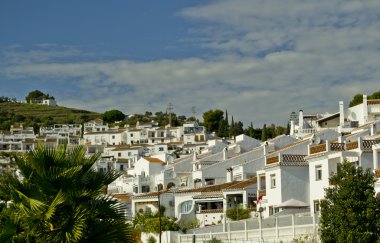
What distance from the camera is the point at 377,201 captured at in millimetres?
33000

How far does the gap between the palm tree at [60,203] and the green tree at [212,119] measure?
16615 centimetres

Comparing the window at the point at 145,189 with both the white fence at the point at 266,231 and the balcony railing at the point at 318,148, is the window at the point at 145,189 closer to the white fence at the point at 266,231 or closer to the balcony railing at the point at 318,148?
the white fence at the point at 266,231

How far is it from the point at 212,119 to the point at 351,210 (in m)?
160

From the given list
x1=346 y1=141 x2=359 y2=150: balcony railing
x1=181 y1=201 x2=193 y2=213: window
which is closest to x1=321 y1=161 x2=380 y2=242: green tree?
x1=346 y1=141 x2=359 y2=150: balcony railing

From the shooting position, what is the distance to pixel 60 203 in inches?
825

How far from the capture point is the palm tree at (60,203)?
20.8 meters

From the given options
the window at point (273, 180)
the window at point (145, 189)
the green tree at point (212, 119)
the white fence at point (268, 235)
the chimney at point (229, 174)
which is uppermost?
the green tree at point (212, 119)

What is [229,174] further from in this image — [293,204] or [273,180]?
[293,204]

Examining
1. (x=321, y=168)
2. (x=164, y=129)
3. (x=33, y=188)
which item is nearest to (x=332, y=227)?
(x=321, y=168)

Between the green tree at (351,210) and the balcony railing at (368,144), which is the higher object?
the balcony railing at (368,144)

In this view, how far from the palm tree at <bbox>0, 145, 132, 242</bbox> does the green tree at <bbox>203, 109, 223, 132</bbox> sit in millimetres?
166151

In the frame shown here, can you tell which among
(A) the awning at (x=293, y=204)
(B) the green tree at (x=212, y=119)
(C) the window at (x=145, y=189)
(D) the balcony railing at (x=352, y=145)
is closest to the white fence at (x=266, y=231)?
(A) the awning at (x=293, y=204)

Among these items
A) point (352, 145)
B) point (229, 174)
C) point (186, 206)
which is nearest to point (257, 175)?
point (186, 206)

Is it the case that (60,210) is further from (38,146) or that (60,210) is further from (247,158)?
(247,158)
